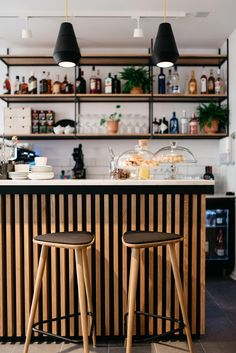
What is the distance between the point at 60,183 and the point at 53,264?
1.83 feet

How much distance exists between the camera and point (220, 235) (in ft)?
14.5

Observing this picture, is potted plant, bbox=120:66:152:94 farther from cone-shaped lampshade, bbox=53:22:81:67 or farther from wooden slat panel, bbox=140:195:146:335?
wooden slat panel, bbox=140:195:146:335

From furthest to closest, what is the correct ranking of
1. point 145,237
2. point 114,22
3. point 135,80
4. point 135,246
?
point 135,80
point 114,22
point 145,237
point 135,246

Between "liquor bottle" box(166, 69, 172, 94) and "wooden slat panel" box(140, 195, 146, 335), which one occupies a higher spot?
"liquor bottle" box(166, 69, 172, 94)

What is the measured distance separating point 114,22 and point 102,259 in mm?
2671

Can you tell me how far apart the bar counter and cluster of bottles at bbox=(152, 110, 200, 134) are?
225 cm

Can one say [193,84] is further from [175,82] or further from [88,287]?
[88,287]

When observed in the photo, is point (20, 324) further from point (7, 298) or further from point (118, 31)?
point (118, 31)

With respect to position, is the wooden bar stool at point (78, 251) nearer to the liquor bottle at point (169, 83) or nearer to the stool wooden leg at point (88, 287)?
the stool wooden leg at point (88, 287)

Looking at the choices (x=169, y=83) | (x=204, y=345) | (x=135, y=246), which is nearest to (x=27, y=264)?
(x=135, y=246)

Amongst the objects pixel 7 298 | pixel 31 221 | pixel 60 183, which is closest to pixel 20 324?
pixel 7 298

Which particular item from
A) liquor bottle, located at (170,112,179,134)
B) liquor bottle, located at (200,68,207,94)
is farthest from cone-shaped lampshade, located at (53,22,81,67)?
liquor bottle, located at (200,68,207,94)

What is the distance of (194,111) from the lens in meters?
4.87

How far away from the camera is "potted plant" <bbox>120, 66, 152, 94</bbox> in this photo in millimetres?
4488
